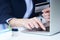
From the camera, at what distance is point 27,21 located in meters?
0.89

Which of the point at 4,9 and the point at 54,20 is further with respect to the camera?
the point at 4,9

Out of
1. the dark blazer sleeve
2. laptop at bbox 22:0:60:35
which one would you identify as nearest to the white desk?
laptop at bbox 22:0:60:35

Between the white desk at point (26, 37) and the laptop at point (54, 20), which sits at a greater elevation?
the laptop at point (54, 20)

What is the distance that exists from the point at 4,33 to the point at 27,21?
17 centimetres

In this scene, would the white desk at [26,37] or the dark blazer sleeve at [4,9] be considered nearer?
the white desk at [26,37]

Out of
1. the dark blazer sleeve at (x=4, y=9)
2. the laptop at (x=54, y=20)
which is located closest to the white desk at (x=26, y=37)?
the laptop at (x=54, y=20)

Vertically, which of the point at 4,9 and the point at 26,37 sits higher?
the point at 4,9

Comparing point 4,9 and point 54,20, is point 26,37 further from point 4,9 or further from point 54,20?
point 4,9

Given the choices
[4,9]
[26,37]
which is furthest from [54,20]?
[4,9]

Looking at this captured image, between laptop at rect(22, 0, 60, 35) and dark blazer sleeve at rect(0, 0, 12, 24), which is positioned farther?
dark blazer sleeve at rect(0, 0, 12, 24)

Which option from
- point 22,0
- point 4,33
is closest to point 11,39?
point 4,33

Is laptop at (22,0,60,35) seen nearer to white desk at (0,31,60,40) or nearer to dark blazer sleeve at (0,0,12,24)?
white desk at (0,31,60,40)

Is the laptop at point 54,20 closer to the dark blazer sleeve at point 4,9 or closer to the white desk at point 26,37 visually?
the white desk at point 26,37

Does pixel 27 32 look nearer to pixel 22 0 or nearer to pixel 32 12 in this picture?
pixel 32 12
